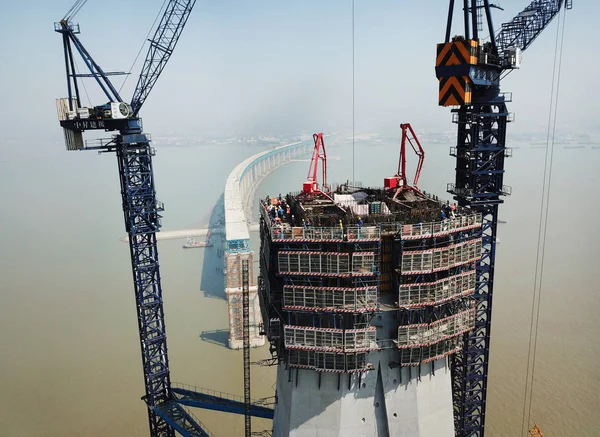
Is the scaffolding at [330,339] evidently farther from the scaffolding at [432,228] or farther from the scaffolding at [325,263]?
the scaffolding at [432,228]

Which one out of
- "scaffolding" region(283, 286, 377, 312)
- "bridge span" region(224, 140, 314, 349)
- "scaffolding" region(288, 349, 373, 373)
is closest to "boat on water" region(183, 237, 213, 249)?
"bridge span" region(224, 140, 314, 349)

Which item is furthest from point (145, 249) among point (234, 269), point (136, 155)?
point (234, 269)

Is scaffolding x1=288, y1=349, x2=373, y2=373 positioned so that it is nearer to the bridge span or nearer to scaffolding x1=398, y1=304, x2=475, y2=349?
scaffolding x1=398, y1=304, x2=475, y2=349

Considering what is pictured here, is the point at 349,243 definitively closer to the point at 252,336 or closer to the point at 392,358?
Answer: the point at 392,358

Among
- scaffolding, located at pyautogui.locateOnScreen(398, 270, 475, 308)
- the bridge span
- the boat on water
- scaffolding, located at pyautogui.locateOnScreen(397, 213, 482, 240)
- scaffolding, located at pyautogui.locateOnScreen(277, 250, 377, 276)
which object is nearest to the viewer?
scaffolding, located at pyautogui.locateOnScreen(277, 250, 377, 276)

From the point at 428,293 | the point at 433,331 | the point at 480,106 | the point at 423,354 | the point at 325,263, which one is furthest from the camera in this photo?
the point at 480,106

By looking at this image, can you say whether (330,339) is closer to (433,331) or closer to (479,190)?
(433,331)
